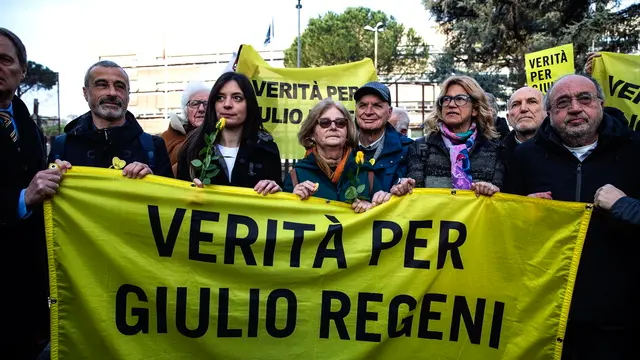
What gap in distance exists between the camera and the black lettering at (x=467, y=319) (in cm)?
318

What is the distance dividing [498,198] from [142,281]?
2160mm

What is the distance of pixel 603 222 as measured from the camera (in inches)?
122

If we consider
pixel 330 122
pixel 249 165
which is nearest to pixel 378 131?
pixel 330 122

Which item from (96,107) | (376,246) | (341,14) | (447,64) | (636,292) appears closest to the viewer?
(636,292)

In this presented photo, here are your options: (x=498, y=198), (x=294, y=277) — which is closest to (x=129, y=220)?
(x=294, y=277)

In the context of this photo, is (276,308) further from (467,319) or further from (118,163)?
(118,163)

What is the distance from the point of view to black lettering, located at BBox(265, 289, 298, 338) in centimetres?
316

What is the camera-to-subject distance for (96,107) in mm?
3553

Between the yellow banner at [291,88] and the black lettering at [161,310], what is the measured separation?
4.17 metres

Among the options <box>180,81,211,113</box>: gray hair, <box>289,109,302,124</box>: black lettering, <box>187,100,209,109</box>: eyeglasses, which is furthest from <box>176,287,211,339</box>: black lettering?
<box>289,109,302,124</box>: black lettering

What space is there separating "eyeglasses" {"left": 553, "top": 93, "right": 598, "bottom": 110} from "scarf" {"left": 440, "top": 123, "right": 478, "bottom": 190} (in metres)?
0.59

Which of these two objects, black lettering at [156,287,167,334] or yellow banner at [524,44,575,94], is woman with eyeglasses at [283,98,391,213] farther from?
yellow banner at [524,44,575,94]

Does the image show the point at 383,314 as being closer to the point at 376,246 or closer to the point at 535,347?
the point at 376,246

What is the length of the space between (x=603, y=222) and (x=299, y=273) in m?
1.78
